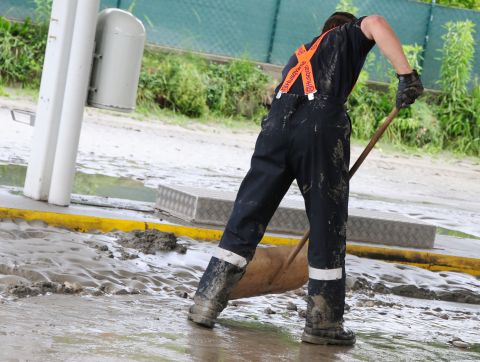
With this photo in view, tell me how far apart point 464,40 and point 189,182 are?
1083 centimetres

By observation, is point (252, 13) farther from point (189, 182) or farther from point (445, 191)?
point (189, 182)

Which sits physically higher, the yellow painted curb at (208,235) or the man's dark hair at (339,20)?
the man's dark hair at (339,20)

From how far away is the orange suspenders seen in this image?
5.65 metres

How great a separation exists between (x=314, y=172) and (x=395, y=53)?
0.72 metres

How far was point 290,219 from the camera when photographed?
28.6 ft

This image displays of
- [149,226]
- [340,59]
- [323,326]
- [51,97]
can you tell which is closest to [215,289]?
[323,326]

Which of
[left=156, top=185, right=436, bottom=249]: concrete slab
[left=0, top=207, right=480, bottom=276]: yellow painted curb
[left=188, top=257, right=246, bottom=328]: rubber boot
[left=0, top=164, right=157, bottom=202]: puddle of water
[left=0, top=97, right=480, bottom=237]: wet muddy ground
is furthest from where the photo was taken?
[left=0, top=97, right=480, bottom=237]: wet muddy ground

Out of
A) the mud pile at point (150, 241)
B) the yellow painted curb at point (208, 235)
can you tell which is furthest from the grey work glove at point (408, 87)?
the yellow painted curb at point (208, 235)

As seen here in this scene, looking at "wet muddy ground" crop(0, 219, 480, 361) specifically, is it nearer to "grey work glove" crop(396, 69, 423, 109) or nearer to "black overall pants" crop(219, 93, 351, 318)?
"black overall pants" crop(219, 93, 351, 318)

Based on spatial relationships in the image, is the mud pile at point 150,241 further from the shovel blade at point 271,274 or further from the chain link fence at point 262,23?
the chain link fence at point 262,23

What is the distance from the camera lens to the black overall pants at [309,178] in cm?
558

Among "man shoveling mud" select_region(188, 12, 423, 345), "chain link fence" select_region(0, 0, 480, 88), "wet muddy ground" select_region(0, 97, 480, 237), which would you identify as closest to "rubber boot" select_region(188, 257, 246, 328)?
"man shoveling mud" select_region(188, 12, 423, 345)

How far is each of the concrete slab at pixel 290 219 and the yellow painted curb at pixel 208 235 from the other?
0.57 feet

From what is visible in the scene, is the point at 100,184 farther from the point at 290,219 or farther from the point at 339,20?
the point at 339,20
